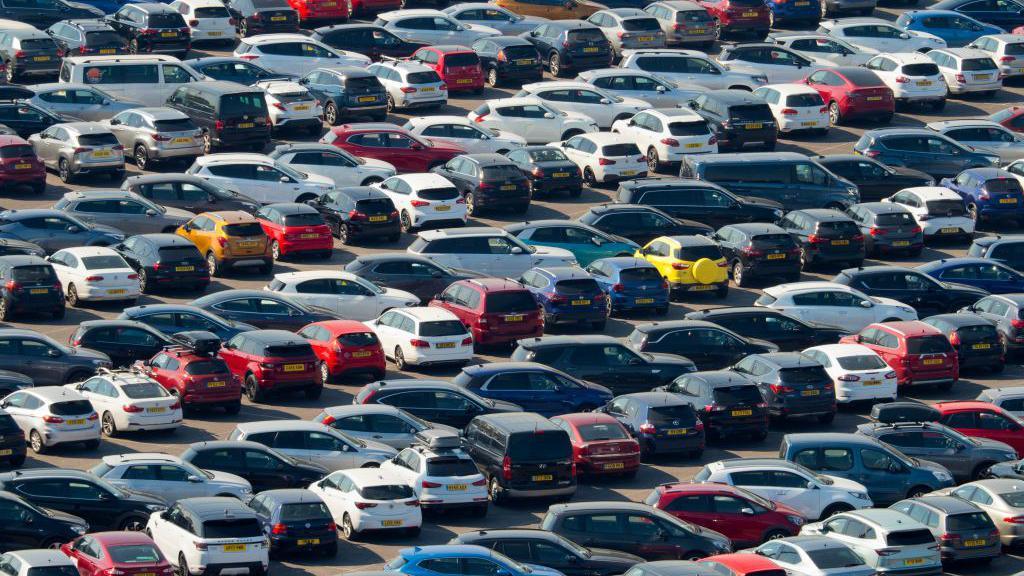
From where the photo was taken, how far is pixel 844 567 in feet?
113

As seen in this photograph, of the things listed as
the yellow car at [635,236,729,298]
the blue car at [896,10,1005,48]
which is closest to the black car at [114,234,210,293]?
the yellow car at [635,236,729,298]

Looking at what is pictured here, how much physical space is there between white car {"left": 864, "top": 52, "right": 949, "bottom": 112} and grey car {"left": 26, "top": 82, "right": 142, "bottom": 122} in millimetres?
22665

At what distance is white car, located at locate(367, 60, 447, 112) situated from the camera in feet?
205

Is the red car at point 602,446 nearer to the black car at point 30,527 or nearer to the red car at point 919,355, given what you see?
the red car at point 919,355

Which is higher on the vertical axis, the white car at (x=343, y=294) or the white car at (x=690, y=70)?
the white car at (x=690, y=70)

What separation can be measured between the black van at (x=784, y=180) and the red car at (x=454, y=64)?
10.7m

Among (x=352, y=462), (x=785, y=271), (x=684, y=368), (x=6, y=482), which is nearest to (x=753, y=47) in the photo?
(x=785, y=271)

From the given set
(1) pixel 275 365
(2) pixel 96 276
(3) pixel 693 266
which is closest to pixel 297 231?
(2) pixel 96 276

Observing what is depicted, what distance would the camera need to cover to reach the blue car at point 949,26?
70.6m

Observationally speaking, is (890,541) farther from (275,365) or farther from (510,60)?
(510,60)

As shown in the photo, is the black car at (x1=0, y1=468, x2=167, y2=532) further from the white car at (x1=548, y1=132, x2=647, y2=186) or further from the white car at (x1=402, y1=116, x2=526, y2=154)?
the white car at (x1=402, y1=116, x2=526, y2=154)

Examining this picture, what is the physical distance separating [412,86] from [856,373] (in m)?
21.9

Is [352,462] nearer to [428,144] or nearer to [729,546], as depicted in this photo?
[729,546]

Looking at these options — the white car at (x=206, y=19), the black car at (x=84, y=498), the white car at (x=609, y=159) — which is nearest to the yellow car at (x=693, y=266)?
the white car at (x=609, y=159)
